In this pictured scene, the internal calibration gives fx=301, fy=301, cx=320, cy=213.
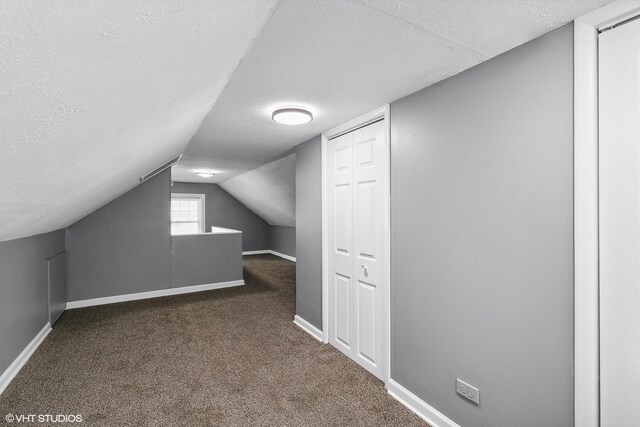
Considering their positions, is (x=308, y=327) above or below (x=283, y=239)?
below

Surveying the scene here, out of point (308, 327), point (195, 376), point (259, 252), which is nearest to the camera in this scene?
point (195, 376)

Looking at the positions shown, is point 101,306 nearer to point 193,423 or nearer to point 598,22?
point 193,423

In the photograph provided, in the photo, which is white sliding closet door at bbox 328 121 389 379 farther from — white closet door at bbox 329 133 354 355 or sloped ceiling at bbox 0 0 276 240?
sloped ceiling at bbox 0 0 276 240

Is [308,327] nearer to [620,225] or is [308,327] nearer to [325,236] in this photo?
[325,236]

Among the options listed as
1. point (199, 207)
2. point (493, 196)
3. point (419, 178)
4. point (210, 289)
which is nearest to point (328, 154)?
point (419, 178)

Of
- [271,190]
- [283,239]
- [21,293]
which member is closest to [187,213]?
[283,239]

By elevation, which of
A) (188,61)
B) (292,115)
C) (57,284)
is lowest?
(57,284)

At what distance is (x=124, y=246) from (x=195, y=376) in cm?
280

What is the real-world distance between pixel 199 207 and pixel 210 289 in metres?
3.91

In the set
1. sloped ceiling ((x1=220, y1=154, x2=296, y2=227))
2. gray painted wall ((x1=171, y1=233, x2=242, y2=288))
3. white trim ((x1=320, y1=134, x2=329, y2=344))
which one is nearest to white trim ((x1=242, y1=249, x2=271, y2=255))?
sloped ceiling ((x1=220, y1=154, x2=296, y2=227))

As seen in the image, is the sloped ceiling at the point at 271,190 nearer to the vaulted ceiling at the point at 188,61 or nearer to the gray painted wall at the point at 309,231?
the gray painted wall at the point at 309,231

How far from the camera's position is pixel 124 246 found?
14.0 ft

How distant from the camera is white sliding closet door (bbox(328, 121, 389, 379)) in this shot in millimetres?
2232

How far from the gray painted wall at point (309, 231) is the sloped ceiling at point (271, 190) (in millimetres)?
908
